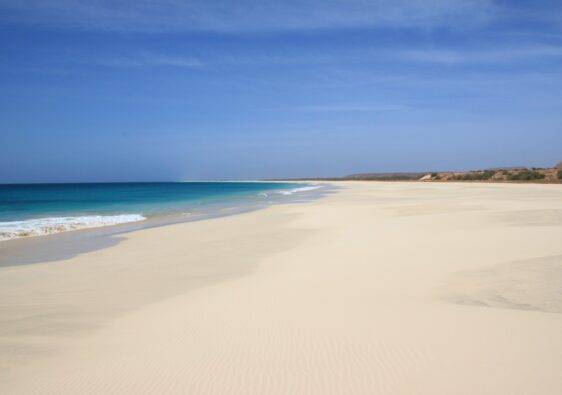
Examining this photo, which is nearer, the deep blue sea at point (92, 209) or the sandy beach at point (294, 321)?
the sandy beach at point (294, 321)

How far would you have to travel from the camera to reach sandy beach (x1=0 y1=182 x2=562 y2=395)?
4238mm

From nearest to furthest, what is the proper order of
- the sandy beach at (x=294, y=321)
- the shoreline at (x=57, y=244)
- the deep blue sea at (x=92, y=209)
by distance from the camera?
the sandy beach at (x=294, y=321)
the shoreline at (x=57, y=244)
the deep blue sea at (x=92, y=209)

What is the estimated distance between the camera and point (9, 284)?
8523 millimetres

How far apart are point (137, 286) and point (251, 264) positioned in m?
2.67

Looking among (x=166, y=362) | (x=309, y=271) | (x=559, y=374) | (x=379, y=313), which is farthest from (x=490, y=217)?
(x=166, y=362)

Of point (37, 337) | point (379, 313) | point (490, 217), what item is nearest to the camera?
point (37, 337)

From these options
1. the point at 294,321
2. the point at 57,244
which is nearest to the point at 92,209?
the point at 57,244

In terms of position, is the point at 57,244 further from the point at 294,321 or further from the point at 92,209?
the point at 92,209

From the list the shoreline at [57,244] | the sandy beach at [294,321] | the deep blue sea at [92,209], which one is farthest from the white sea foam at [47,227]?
the sandy beach at [294,321]

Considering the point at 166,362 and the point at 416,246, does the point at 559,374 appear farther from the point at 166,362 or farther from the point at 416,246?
the point at 416,246

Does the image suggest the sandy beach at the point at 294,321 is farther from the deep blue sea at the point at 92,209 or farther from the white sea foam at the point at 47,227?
the deep blue sea at the point at 92,209

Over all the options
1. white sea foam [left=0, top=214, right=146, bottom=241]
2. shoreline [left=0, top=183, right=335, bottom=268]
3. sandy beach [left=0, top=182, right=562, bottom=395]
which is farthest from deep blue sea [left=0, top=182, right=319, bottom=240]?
sandy beach [left=0, top=182, right=562, bottom=395]

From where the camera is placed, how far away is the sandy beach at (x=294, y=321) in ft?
13.9

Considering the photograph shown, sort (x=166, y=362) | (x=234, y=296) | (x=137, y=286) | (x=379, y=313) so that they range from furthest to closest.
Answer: (x=137, y=286) → (x=234, y=296) → (x=379, y=313) → (x=166, y=362)
